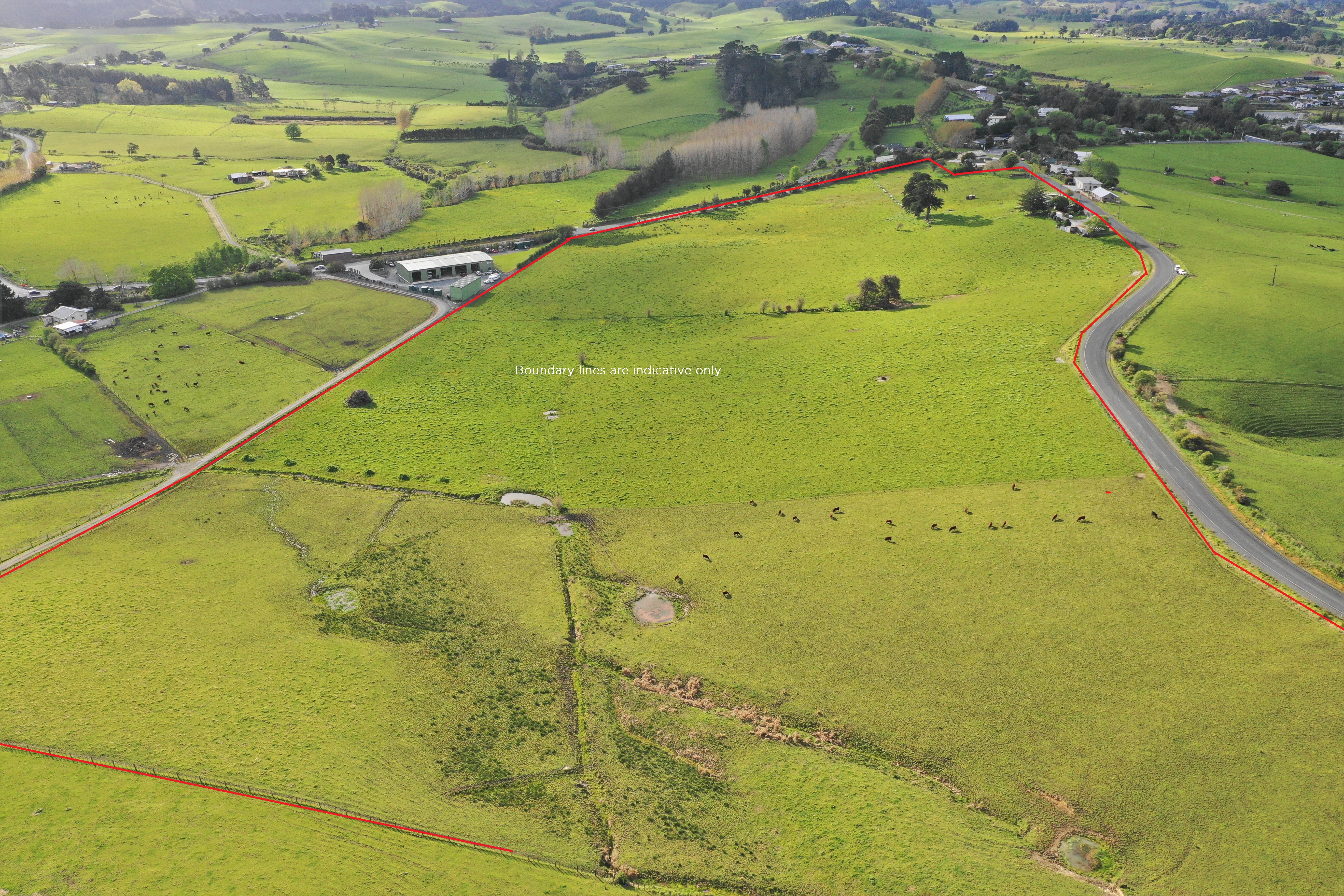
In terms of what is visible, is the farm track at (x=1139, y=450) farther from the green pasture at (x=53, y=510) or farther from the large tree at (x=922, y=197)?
the large tree at (x=922, y=197)

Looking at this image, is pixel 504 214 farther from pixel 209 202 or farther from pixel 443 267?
pixel 209 202

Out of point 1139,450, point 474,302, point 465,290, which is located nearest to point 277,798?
point 1139,450

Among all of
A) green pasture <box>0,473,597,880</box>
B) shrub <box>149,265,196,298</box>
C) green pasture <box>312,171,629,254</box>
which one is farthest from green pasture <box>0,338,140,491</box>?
green pasture <box>312,171,629,254</box>

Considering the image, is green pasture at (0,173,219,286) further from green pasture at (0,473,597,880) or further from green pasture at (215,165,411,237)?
green pasture at (0,473,597,880)

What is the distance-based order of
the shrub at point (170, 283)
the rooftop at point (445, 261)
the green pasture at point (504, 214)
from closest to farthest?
the shrub at point (170, 283) < the rooftop at point (445, 261) < the green pasture at point (504, 214)

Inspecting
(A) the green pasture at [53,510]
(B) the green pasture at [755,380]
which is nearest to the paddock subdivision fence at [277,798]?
(A) the green pasture at [53,510]
